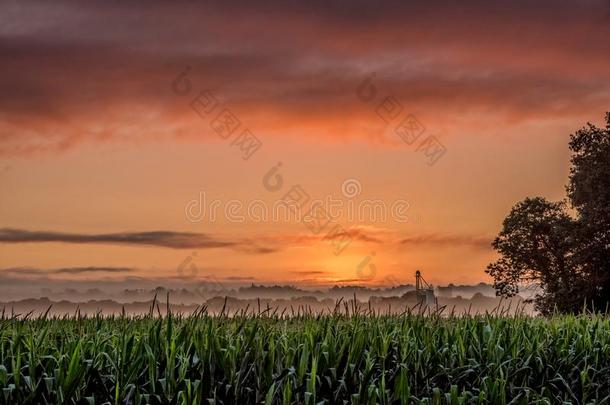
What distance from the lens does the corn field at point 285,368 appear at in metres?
Answer: 6.77

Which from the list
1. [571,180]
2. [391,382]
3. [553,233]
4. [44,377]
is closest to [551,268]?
[553,233]

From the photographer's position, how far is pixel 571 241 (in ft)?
112

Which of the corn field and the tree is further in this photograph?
the tree

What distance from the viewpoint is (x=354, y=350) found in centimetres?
795

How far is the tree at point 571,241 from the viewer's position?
33.5 m

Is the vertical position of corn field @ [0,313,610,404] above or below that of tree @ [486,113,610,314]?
below

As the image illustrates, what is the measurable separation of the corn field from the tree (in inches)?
965

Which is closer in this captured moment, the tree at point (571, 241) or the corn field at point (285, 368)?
the corn field at point (285, 368)

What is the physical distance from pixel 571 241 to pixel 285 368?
96.5 feet

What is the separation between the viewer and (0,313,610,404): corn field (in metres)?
6.77

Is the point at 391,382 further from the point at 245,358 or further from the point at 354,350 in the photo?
the point at 245,358

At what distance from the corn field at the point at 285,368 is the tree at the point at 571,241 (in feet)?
80.5

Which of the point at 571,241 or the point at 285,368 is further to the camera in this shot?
the point at 571,241

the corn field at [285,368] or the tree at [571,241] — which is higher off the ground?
the tree at [571,241]
